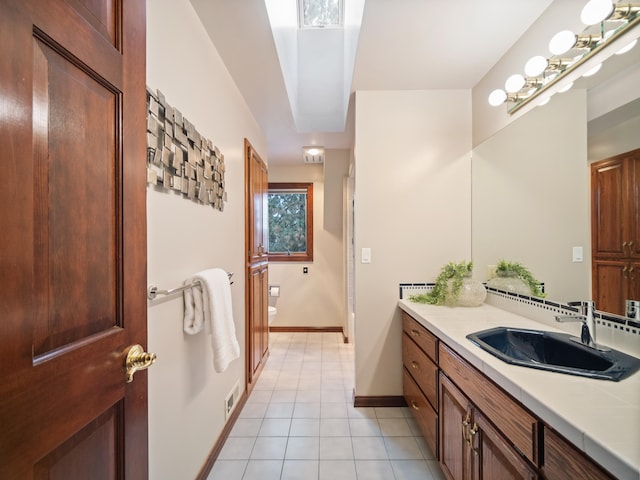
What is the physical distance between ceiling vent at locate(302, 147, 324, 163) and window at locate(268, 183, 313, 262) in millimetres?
417

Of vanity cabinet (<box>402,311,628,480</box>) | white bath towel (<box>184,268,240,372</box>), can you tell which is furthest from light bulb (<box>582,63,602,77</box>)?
white bath towel (<box>184,268,240,372</box>)

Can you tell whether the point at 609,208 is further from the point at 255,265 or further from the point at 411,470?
the point at 255,265

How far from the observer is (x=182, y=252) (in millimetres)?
1316

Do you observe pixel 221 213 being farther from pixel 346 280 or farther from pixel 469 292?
pixel 346 280

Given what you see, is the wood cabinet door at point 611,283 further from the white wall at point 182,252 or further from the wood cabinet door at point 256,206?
the wood cabinet door at point 256,206

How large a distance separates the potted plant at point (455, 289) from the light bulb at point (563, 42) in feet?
4.26

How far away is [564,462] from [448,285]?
4.42 feet

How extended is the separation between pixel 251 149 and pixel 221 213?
897 millimetres

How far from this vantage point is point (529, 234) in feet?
5.45

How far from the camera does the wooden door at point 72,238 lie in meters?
0.46

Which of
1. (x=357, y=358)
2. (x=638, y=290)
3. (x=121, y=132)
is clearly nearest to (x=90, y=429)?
(x=121, y=132)

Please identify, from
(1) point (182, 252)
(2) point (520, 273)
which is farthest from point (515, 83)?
(1) point (182, 252)

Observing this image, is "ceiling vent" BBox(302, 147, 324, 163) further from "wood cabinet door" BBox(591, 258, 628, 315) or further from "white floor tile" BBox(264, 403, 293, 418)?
"wood cabinet door" BBox(591, 258, 628, 315)

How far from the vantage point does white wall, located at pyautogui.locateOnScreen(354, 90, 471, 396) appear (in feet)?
7.25
